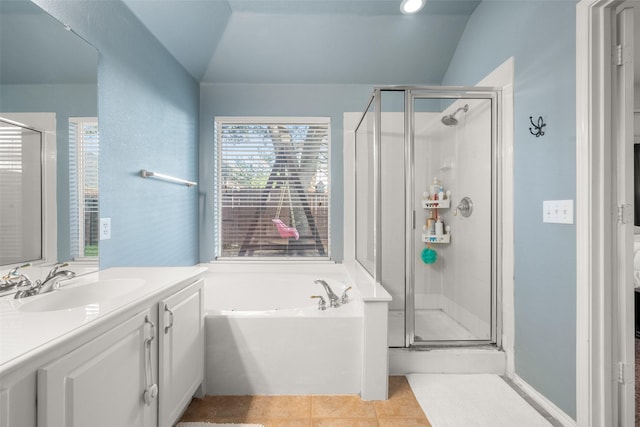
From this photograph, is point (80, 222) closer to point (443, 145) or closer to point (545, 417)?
point (443, 145)

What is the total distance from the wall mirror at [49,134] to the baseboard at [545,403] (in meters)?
2.45

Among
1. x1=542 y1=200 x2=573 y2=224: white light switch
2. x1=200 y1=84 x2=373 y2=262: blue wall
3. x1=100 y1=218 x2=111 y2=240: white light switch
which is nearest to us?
x1=542 y1=200 x2=573 y2=224: white light switch

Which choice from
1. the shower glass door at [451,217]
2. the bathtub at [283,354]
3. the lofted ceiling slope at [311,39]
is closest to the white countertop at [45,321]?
the bathtub at [283,354]

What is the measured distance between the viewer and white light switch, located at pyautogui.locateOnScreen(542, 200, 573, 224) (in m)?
1.41

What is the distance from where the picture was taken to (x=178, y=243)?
8.14ft

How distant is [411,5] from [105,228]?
2484 mm

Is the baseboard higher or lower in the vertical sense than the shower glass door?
lower

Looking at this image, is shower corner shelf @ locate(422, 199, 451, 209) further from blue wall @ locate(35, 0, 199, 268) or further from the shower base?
blue wall @ locate(35, 0, 199, 268)

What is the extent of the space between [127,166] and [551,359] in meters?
2.60

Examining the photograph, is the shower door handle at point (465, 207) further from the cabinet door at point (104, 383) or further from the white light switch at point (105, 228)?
the white light switch at point (105, 228)

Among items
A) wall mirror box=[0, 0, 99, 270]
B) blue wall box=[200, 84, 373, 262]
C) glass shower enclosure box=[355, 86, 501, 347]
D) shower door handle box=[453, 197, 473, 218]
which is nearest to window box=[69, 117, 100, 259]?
wall mirror box=[0, 0, 99, 270]

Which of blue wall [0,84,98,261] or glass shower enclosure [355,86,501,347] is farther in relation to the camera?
glass shower enclosure [355,86,501,347]

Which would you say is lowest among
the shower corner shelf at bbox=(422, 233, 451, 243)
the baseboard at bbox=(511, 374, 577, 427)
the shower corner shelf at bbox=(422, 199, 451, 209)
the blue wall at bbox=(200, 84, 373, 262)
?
the baseboard at bbox=(511, 374, 577, 427)

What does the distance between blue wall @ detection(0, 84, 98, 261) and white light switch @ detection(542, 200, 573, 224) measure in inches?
92.0
